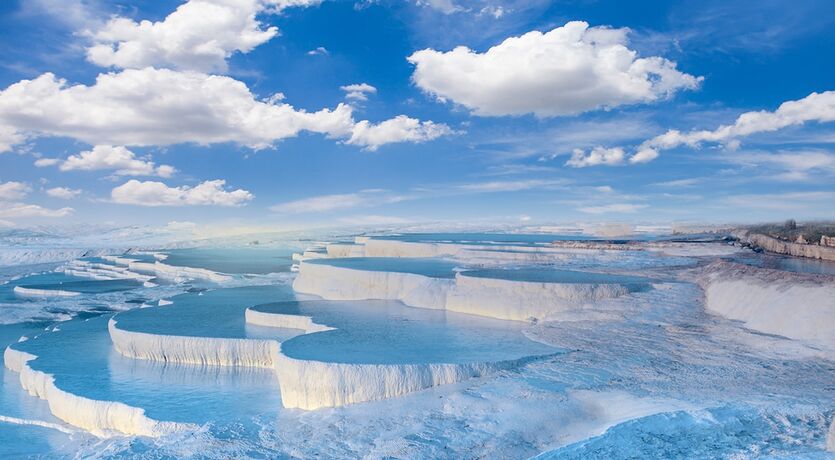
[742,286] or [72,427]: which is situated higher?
[742,286]

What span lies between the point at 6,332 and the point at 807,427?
68.5ft

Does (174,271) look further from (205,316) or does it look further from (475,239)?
(475,239)

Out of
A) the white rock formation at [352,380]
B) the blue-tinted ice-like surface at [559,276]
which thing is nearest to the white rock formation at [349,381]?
the white rock formation at [352,380]

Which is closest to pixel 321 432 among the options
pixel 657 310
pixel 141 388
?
pixel 141 388

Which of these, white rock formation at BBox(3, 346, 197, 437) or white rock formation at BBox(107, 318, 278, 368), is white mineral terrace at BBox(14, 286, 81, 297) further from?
white rock formation at BBox(3, 346, 197, 437)

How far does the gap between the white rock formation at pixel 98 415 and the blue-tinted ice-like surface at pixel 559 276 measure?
10.6 m

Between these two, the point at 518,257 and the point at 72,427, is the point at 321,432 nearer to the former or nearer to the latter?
the point at 72,427

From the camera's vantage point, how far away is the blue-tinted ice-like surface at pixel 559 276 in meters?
16.8

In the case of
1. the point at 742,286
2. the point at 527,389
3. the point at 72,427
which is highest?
the point at 742,286

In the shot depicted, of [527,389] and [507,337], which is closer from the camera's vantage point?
[527,389]

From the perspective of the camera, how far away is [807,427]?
720 centimetres

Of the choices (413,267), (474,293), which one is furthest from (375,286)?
(474,293)

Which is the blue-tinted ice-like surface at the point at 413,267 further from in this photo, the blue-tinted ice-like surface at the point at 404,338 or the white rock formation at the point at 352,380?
the white rock formation at the point at 352,380

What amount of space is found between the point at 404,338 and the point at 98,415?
19.4 feet
